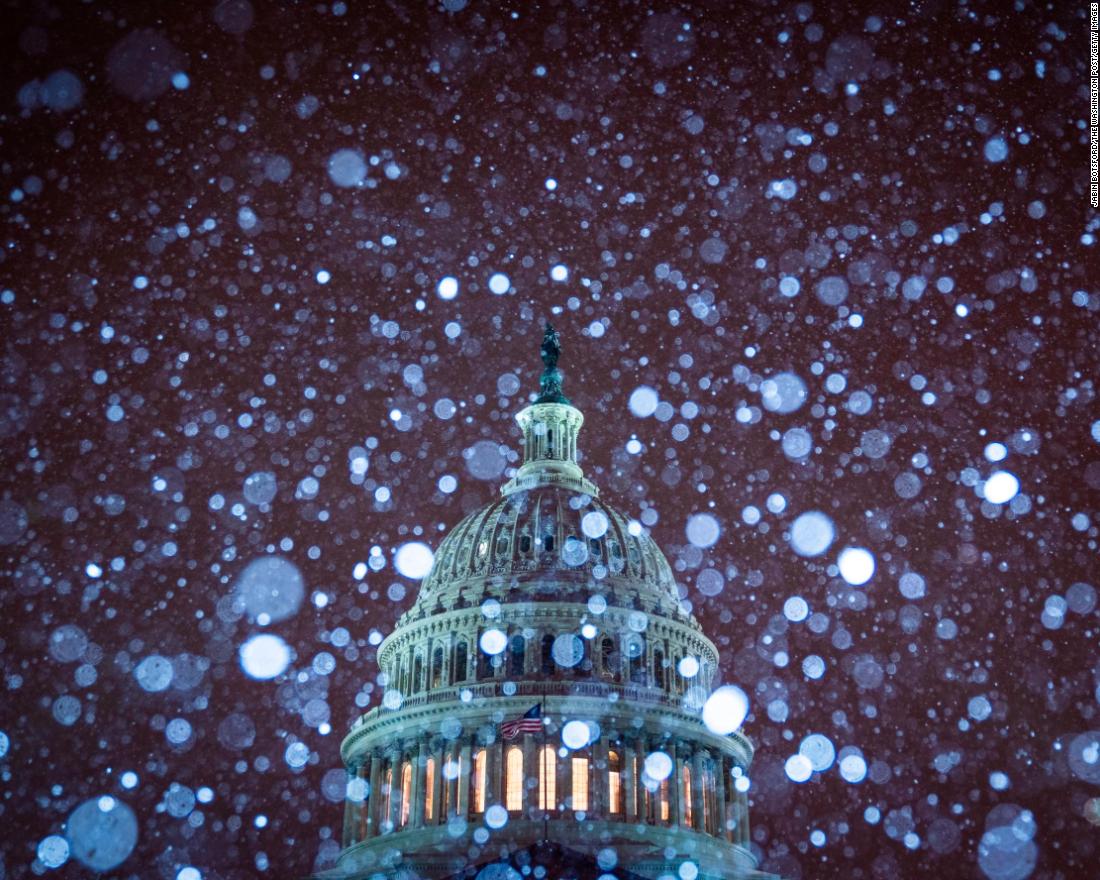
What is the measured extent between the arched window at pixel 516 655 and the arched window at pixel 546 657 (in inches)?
44.5

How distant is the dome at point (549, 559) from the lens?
7638cm

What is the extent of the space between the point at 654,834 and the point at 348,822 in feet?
61.0

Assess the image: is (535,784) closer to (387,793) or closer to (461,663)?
(387,793)

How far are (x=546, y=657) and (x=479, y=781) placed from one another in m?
8.71

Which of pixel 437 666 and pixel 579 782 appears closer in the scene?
pixel 579 782

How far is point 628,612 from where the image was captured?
75.5 metres

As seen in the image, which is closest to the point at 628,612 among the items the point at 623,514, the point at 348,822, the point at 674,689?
the point at 674,689

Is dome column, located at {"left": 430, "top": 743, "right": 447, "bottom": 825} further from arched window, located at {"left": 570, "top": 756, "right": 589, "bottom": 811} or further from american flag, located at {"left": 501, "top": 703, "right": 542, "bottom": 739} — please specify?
american flag, located at {"left": 501, "top": 703, "right": 542, "bottom": 739}

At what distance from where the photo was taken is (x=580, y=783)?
221ft

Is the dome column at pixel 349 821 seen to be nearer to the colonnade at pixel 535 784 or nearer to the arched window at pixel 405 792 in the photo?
the colonnade at pixel 535 784

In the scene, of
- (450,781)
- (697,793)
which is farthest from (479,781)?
(697,793)

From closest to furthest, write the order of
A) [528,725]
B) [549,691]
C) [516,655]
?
[528,725], [549,691], [516,655]

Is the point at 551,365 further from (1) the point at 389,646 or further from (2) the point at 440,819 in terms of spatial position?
(2) the point at 440,819

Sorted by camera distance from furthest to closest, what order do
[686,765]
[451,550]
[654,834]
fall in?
1. [451,550]
2. [686,765]
3. [654,834]
